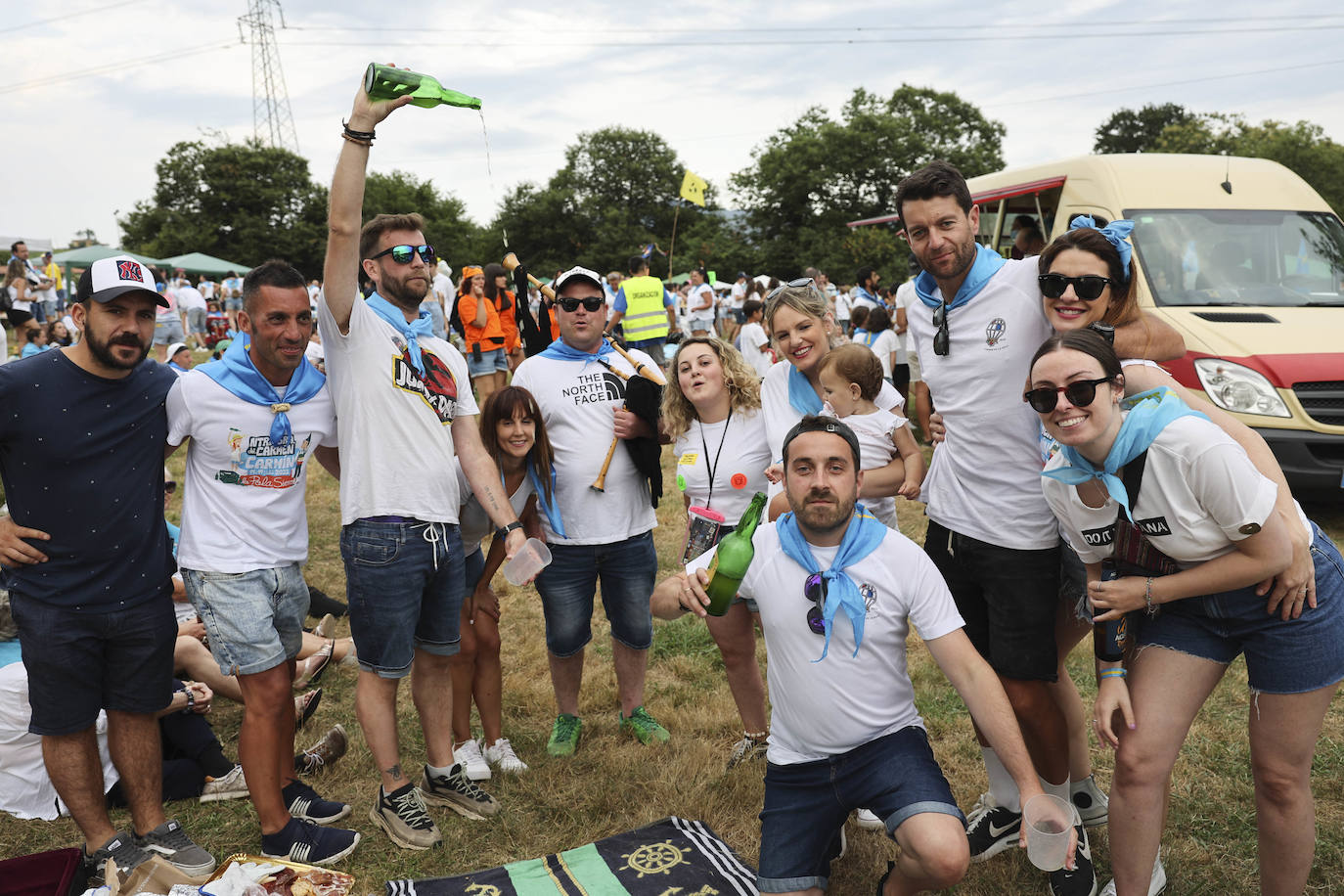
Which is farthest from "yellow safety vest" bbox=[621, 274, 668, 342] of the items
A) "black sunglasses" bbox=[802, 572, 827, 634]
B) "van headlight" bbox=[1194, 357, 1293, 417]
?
"black sunglasses" bbox=[802, 572, 827, 634]

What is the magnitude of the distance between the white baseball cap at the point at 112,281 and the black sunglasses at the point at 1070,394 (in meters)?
3.18

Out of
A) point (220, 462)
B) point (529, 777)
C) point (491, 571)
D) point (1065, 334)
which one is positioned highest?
point (1065, 334)

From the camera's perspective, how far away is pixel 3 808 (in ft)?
12.9

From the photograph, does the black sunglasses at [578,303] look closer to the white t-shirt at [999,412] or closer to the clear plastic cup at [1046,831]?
the white t-shirt at [999,412]

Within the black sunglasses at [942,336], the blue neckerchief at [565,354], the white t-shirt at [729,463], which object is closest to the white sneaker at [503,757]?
the white t-shirt at [729,463]

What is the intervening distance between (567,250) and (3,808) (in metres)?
56.8

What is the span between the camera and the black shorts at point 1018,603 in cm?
309

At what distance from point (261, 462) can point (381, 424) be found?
18.9 inches

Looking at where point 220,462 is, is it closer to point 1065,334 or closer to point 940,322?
point 940,322

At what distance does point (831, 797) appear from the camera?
289 centimetres

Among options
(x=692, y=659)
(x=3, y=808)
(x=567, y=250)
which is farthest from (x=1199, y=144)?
Result: (x=3, y=808)

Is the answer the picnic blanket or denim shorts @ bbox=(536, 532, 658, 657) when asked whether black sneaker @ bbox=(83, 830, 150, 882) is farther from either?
denim shorts @ bbox=(536, 532, 658, 657)

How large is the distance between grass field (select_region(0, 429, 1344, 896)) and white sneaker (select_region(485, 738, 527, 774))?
5 cm

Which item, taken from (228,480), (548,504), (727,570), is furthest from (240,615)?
(727,570)
